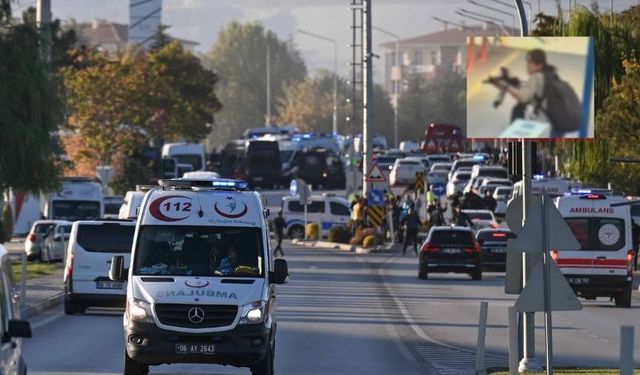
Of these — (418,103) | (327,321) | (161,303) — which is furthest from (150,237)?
(418,103)

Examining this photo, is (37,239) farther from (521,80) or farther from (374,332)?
(521,80)

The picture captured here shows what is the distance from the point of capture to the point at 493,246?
48.5m

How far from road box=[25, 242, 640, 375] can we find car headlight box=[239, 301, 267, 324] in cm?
272

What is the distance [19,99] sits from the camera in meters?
40.5

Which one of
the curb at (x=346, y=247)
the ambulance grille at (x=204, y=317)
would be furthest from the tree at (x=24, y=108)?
the ambulance grille at (x=204, y=317)

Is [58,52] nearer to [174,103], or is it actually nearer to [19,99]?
[174,103]

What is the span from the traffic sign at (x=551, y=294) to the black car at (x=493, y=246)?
31.8m

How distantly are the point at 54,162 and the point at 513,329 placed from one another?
26780 mm

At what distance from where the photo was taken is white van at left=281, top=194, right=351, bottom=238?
6700cm

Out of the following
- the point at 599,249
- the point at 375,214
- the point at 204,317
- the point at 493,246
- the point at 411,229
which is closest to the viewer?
the point at 204,317

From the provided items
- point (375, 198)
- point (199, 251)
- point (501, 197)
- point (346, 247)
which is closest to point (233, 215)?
point (199, 251)

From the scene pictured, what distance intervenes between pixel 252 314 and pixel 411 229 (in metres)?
39.8

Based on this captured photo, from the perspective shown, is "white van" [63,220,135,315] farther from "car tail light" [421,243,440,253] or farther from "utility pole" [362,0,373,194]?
"utility pole" [362,0,373,194]

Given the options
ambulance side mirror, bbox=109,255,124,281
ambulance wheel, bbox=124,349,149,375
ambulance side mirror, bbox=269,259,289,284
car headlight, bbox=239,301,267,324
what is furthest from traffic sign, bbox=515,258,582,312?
ambulance side mirror, bbox=109,255,124,281
